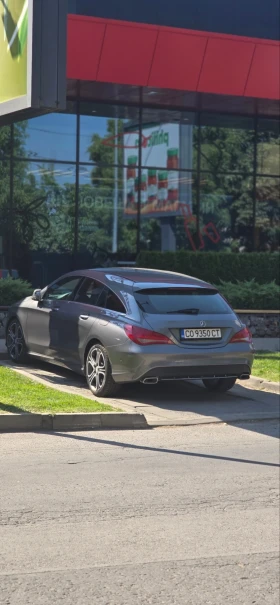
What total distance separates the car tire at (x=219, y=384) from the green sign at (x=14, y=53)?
4563 millimetres

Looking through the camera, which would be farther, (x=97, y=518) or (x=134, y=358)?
(x=134, y=358)

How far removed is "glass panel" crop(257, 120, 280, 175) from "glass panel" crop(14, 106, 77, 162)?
17.1 ft

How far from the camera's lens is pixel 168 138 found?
78.1 ft

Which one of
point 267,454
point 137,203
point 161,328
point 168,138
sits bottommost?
point 267,454

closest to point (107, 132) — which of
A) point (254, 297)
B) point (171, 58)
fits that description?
point (171, 58)

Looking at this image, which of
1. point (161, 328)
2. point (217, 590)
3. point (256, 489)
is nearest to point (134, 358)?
point (161, 328)

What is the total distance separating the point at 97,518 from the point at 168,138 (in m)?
17.9

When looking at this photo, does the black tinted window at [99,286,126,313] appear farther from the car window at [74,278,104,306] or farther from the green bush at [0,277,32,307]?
the green bush at [0,277,32,307]

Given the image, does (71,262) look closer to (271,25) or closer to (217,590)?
(271,25)

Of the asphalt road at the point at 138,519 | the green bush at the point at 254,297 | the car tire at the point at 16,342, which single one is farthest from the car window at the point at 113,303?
the green bush at the point at 254,297

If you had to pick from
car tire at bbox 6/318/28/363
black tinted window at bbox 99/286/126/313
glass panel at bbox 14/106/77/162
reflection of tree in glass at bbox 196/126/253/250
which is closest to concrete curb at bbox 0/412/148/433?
black tinted window at bbox 99/286/126/313

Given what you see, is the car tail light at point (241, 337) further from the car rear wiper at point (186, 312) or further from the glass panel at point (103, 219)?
the glass panel at point (103, 219)

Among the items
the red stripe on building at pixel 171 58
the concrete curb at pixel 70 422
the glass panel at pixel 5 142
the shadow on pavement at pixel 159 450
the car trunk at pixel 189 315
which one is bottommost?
the shadow on pavement at pixel 159 450

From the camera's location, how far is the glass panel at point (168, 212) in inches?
925
